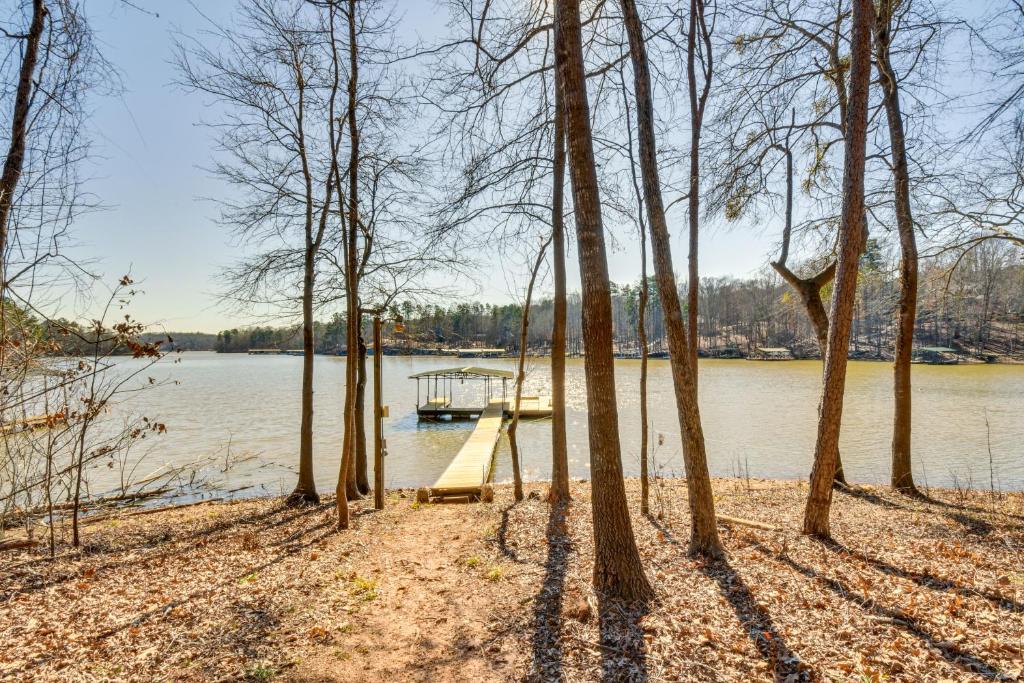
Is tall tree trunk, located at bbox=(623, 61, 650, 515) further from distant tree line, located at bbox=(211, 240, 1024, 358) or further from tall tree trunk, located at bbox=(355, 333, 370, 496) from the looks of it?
tall tree trunk, located at bbox=(355, 333, 370, 496)

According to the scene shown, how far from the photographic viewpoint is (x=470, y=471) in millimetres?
12023

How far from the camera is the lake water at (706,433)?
485 inches

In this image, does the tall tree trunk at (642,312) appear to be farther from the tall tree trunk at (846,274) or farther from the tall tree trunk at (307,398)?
the tall tree trunk at (307,398)

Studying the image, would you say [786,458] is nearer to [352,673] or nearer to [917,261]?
[917,261]

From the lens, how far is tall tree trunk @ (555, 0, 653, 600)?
372 centimetres

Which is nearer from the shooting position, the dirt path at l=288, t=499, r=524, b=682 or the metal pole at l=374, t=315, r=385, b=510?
the dirt path at l=288, t=499, r=524, b=682

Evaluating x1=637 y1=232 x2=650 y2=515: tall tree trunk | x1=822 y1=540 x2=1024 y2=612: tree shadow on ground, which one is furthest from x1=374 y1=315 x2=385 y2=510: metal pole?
x1=822 y1=540 x2=1024 y2=612: tree shadow on ground

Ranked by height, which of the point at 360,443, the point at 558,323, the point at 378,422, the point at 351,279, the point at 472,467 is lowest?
the point at 472,467

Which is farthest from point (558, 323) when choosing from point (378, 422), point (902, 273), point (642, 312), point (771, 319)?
point (771, 319)

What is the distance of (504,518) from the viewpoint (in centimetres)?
693

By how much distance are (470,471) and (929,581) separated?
31.1 feet

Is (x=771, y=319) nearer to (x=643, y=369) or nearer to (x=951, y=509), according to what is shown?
(x=951, y=509)

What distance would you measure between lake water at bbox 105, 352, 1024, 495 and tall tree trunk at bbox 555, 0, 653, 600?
5314 mm

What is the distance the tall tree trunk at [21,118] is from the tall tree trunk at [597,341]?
15.2ft
